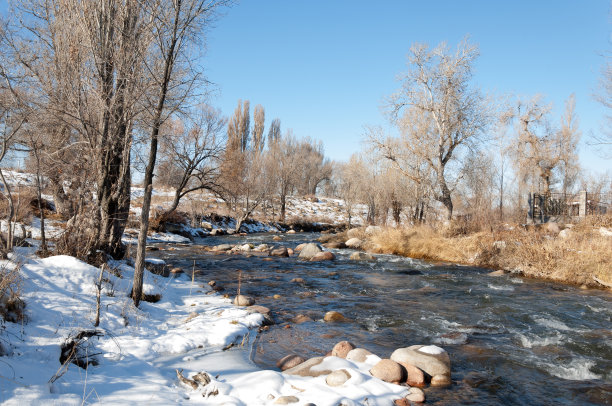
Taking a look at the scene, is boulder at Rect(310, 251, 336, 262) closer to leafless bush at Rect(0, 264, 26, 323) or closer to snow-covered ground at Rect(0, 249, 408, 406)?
snow-covered ground at Rect(0, 249, 408, 406)

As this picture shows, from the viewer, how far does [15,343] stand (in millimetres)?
4027

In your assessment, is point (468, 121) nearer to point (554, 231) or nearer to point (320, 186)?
point (554, 231)

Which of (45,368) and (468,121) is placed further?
(468,121)

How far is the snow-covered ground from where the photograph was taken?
3.51 m

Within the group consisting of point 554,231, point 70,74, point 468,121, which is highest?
point 468,121

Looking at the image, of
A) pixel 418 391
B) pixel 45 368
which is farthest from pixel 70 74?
pixel 418 391

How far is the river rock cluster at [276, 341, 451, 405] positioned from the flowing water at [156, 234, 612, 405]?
0.19m

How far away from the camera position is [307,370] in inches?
184

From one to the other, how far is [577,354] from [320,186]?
6057 cm

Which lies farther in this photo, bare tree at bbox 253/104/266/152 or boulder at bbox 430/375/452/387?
bare tree at bbox 253/104/266/152

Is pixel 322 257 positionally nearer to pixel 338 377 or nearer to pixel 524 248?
pixel 524 248

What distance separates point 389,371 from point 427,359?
2.35 feet

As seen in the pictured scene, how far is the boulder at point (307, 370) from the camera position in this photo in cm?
457

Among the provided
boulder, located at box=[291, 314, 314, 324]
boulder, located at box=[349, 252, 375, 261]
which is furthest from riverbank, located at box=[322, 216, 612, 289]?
boulder, located at box=[291, 314, 314, 324]
